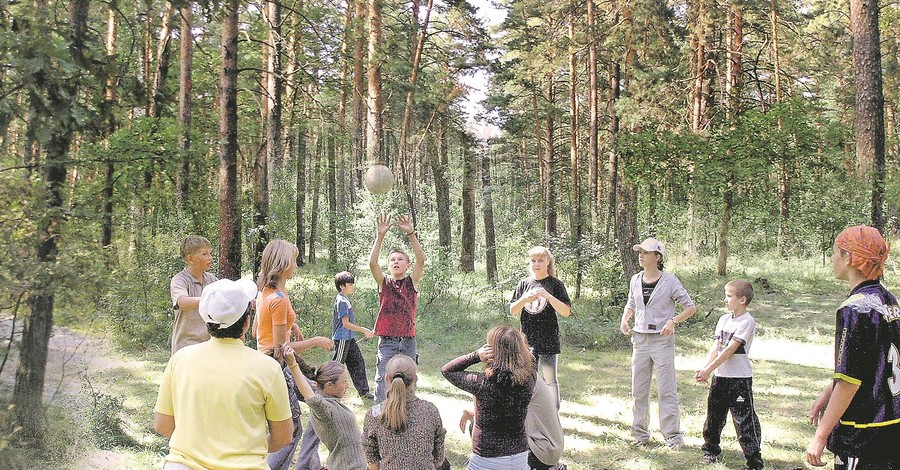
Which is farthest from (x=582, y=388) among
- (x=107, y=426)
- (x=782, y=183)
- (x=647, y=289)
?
(x=782, y=183)

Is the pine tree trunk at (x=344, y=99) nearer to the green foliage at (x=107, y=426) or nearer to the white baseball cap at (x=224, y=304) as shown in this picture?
the green foliage at (x=107, y=426)

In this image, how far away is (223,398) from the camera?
2.35 meters

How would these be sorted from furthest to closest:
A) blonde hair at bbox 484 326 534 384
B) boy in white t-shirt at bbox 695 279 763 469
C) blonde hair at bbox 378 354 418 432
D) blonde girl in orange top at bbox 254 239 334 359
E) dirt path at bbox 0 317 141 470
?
dirt path at bbox 0 317 141 470, boy in white t-shirt at bbox 695 279 763 469, blonde girl in orange top at bbox 254 239 334 359, blonde hair at bbox 484 326 534 384, blonde hair at bbox 378 354 418 432

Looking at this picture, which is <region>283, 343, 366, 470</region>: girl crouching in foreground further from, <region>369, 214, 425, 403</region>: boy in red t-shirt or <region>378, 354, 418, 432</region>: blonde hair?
<region>369, 214, 425, 403</region>: boy in red t-shirt

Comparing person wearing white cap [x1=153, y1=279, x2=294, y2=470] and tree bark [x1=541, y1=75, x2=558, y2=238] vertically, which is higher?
tree bark [x1=541, y1=75, x2=558, y2=238]

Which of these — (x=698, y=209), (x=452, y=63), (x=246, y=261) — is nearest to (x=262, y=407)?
(x=246, y=261)

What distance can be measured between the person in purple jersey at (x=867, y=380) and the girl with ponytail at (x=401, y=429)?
177 cm

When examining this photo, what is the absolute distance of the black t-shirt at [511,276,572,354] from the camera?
5.46m

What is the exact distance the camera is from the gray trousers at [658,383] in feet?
17.2

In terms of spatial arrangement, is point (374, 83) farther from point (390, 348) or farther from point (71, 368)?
point (390, 348)

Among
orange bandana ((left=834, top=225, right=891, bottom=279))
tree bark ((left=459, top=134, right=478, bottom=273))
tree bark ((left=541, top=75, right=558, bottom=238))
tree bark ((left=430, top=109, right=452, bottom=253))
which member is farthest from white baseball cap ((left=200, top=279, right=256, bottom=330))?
tree bark ((left=430, top=109, right=452, bottom=253))

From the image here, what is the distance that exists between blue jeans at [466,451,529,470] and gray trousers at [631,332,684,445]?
225 centimetres

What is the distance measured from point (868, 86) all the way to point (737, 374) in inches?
167

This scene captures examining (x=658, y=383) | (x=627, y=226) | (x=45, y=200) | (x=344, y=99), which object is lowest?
(x=658, y=383)
